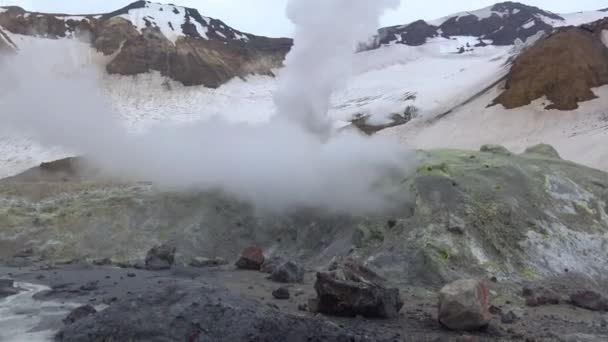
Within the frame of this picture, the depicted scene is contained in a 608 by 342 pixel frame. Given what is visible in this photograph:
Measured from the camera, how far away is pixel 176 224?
18.2 meters

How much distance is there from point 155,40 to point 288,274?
161 feet

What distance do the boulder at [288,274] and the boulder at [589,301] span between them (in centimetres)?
511

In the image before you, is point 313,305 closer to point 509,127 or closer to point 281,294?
point 281,294

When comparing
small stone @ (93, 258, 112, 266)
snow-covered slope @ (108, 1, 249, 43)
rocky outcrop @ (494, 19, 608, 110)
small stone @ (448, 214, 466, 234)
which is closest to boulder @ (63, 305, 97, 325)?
small stone @ (93, 258, 112, 266)

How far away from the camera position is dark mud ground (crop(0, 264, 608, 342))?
8.84 meters

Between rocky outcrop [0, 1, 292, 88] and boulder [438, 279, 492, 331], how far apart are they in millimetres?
47864

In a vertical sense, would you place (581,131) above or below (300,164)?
below

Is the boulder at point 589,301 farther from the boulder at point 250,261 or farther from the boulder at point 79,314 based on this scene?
the boulder at point 79,314

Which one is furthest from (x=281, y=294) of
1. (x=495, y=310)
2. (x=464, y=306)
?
(x=495, y=310)

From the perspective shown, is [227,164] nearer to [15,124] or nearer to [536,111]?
[536,111]

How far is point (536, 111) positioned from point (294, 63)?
71.8ft

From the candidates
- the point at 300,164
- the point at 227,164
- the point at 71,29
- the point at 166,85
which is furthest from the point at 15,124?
the point at 300,164

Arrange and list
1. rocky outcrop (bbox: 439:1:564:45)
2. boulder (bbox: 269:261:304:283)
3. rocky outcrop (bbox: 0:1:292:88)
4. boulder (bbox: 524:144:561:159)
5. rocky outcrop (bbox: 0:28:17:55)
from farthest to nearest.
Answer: rocky outcrop (bbox: 439:1:564:45), rocky outcrop (bbox: 0:1:292:88), rocky outcrop (bbox: 0:28:17:55), boulder (bbox: 524:144:561:159), boulder (bbox: 269:261:304:283)

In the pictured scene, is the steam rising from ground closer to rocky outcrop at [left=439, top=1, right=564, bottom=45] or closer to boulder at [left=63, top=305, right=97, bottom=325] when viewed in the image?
boulder at [left=63, top=305, right=97, bottom=325]
